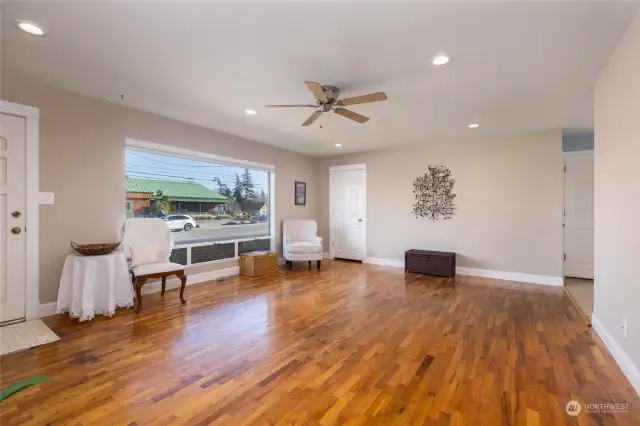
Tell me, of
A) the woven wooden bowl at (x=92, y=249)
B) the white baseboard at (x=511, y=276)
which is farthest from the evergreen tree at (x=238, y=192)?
the white baseboard at (x=511, y=276)

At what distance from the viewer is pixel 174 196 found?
456 centimetres

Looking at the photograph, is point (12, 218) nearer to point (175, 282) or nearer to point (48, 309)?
point (48, 309)

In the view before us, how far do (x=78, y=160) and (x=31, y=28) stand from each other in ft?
5.24

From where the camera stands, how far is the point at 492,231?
524 centimetres

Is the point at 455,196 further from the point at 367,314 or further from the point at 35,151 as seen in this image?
the point at 35,151

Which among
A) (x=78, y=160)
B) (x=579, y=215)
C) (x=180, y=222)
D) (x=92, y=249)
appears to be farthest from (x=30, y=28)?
(x=579, y=215)

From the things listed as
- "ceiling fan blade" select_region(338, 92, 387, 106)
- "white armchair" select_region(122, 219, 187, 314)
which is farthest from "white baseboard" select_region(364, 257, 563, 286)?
"white armchair" select_region(122, 219, 187, 314)

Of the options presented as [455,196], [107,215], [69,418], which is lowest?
[69,418]

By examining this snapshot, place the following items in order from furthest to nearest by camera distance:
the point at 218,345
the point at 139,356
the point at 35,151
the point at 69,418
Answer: the point at 35,151
the point at 218,345
the point at 139,356
the point at 69,418

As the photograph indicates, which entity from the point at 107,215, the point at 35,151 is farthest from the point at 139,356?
the point at 35,151

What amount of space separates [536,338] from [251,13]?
11.3 feet

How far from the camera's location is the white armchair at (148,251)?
137 inches

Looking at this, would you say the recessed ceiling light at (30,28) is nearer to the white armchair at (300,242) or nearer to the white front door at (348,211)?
the white armchair at (300,242)

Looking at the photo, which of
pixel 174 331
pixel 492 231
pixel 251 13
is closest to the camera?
pixel 251 13
